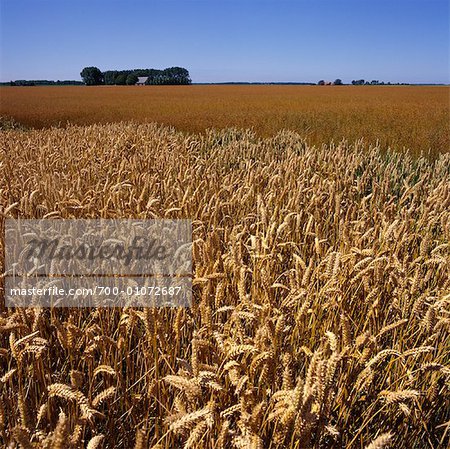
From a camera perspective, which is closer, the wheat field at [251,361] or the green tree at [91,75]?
the wheat field at [251,361]

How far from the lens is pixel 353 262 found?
1.60 meters

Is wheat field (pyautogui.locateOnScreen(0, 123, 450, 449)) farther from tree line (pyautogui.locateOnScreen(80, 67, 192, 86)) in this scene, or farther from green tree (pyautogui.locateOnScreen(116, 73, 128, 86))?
green tree (pyautogui.locateOnScreen(116, 73, 128, 86))

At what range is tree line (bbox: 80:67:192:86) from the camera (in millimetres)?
64938

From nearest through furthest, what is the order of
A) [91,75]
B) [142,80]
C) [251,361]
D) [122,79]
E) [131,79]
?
[251,361] → [131,79] → [122,79] → [142,80] → [91,75]

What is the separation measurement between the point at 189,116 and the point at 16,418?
464 inches

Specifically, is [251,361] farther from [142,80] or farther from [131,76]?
[142,80]

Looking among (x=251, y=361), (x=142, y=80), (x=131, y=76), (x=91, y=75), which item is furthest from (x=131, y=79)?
(x=251, y=361)

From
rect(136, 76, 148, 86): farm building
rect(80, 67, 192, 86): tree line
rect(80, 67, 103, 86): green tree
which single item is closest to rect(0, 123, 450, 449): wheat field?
rect(80, 67, 192, 86): tree line

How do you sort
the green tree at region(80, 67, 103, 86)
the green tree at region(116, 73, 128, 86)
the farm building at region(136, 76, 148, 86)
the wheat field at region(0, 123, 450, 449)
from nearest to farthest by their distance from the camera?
the wheat field at region(0, 123, 450, 449), the farm building at region(136, 76, 148, 86), the green tree at region(116, 73, 128, 86), the green tree at region(80, 67, 103, 86)

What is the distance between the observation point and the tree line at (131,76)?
6494 cm

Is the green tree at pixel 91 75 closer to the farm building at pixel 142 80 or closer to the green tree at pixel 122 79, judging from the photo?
the green tree at pixel 122 79

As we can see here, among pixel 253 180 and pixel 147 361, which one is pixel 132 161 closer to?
pixel 253 180

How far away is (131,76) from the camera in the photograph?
6525 cm

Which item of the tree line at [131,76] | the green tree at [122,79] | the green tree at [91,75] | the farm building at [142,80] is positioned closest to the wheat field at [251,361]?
the tree line at [131,76]
